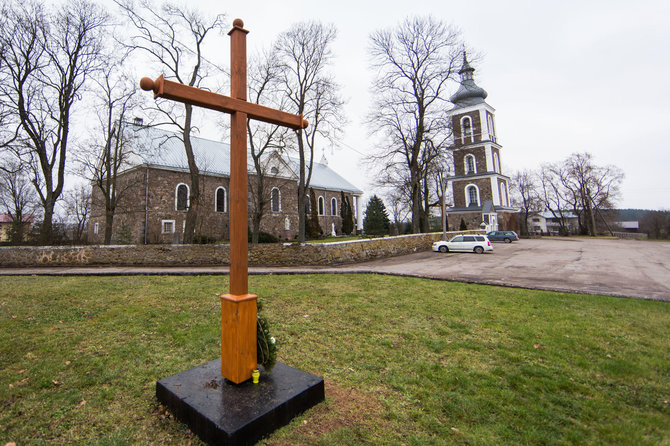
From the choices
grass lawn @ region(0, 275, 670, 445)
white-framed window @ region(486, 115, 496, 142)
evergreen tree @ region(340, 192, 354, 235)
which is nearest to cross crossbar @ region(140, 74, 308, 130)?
Result: grass lawn @ region(0, 275, 670, 445)

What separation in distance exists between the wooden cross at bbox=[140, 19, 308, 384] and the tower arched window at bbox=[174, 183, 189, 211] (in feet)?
80.1

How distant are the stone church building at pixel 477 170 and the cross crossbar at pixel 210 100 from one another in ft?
117

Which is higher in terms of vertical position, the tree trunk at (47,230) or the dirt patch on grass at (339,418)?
the tree trunk at (47,230)

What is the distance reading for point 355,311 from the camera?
562cm

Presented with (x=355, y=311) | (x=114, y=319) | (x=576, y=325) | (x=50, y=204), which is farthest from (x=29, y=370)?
(x=50, y=204)

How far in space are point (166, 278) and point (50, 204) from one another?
1095cm

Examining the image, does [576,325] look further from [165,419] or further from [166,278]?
[166,278]

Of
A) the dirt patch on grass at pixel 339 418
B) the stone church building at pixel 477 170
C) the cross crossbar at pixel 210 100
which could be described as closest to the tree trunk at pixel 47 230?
the cross crossbar at pixel 210 100

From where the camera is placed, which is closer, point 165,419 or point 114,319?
point 165,419

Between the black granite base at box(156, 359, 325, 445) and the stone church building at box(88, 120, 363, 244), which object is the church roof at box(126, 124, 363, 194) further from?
the black granite base at box(156, 359, 325, 445)

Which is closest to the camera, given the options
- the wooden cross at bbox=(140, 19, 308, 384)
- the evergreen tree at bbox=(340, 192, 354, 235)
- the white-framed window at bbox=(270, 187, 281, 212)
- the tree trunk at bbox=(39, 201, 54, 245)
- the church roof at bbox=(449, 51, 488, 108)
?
the wooden cross at bbox=(140, 19, 308, 384)

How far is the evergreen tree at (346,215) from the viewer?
123 feet

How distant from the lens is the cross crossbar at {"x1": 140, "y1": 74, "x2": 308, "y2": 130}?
252 cm

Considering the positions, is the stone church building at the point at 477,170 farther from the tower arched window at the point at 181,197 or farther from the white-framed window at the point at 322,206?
the tower arched window at the point at 181,197
